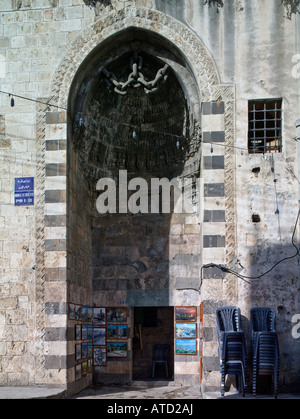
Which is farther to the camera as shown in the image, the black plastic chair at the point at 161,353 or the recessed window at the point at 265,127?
the black plastic chair at the point at 161,353

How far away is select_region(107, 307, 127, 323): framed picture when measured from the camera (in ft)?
45.8

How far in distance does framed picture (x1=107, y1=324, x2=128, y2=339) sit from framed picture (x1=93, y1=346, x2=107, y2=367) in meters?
0.39

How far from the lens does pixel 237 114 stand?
471 inches

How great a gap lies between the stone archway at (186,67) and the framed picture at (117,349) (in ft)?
7.00

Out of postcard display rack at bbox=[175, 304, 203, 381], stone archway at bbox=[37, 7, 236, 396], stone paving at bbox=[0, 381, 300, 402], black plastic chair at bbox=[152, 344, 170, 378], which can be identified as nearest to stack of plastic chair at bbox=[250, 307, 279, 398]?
stone paving at bbox=[0, 381, 300, 402]

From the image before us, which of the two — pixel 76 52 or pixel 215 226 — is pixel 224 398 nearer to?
pixel 215 226

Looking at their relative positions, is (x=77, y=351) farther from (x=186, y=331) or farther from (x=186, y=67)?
(x=186, y=67)

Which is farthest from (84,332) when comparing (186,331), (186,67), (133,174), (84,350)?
(186,67)

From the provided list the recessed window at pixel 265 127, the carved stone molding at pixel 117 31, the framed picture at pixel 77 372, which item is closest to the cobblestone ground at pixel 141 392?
the framed picture at pixel 77 372

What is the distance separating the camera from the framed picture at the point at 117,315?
14.0m

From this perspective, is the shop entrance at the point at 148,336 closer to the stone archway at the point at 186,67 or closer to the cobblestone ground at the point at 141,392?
the cobblestone ground at the point at 141,392

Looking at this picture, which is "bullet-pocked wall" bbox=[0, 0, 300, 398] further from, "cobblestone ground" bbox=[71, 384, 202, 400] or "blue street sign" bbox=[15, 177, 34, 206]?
"cobblestone ground" bbox=[71, 384, 202, 400]

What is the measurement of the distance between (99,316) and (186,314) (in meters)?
2.14

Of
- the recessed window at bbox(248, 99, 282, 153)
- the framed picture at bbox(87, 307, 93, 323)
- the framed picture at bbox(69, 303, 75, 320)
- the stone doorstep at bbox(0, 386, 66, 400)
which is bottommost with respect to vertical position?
the stone doorstep at bbox(0, 386, 66, 400)
